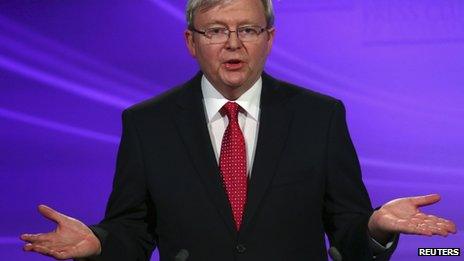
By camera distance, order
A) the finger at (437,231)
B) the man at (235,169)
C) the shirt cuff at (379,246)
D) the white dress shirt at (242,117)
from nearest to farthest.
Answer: the finger at (437,231) → the shirt cuff at (379,246) → the man at (235,169) → the white dress shirt at (242,117)

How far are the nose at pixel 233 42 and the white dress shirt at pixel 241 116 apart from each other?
0.15 meters

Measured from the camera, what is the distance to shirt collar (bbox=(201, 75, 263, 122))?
2.20 meters

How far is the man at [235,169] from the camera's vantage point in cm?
208

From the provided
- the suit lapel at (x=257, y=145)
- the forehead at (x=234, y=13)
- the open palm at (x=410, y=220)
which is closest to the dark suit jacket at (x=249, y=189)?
the suit lapel at (x=257, y=145)

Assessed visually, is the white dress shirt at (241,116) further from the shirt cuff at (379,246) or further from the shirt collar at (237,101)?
the shirt cuff at (379,246)

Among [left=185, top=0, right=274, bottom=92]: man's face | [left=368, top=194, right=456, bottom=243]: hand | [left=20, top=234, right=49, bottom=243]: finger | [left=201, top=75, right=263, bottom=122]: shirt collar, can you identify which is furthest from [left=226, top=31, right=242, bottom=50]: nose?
[left=20, top=234, right=49, bottom=243]: finger

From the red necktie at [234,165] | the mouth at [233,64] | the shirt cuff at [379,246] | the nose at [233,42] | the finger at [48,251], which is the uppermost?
the nose at [233,42]

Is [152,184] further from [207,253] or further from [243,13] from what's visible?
[243,13]

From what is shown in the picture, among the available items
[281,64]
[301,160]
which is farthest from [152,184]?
[281,64]

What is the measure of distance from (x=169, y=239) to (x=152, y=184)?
148 millimetres

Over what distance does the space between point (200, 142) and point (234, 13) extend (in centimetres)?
34

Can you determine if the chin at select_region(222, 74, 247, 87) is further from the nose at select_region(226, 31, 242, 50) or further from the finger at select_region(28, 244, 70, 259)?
the finger at select_region(28, 244, 70, 259)

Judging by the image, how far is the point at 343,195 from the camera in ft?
7.04

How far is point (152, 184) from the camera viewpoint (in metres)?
2.15
